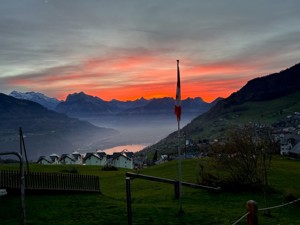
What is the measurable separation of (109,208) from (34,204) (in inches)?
224

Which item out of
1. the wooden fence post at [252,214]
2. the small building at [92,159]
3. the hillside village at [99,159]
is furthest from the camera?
the small building at [92,159]

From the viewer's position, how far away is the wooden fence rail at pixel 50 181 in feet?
98.5

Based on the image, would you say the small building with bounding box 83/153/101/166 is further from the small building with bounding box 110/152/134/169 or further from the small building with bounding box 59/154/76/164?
the small building with bounding box 59/154/76/164

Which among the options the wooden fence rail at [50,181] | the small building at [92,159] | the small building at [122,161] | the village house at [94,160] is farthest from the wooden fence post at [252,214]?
the small building at [92,159]

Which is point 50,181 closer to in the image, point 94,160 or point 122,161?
point 122,161

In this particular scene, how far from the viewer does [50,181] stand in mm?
33094

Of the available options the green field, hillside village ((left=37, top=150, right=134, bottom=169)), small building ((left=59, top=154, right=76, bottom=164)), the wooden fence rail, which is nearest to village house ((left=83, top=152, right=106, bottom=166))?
hillside village ((left=37, top=150, right=134, bottom=169))

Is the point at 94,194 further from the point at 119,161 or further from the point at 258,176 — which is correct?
the point at 119,161

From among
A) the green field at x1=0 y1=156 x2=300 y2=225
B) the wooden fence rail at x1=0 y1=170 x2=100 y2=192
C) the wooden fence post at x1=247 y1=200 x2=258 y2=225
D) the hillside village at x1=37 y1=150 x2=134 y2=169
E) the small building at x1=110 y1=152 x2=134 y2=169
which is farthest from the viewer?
the hillside village at x1=37 y1=150 x2=134 y2=169

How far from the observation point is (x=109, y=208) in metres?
27.7

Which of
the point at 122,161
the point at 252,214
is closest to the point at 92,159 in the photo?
the point at 122,161

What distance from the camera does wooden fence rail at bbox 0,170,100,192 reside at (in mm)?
30016

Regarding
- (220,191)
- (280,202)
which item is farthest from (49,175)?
(280,202)

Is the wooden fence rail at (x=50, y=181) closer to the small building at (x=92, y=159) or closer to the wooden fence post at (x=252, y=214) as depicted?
the wooden fence post at (x=252, y=214)
